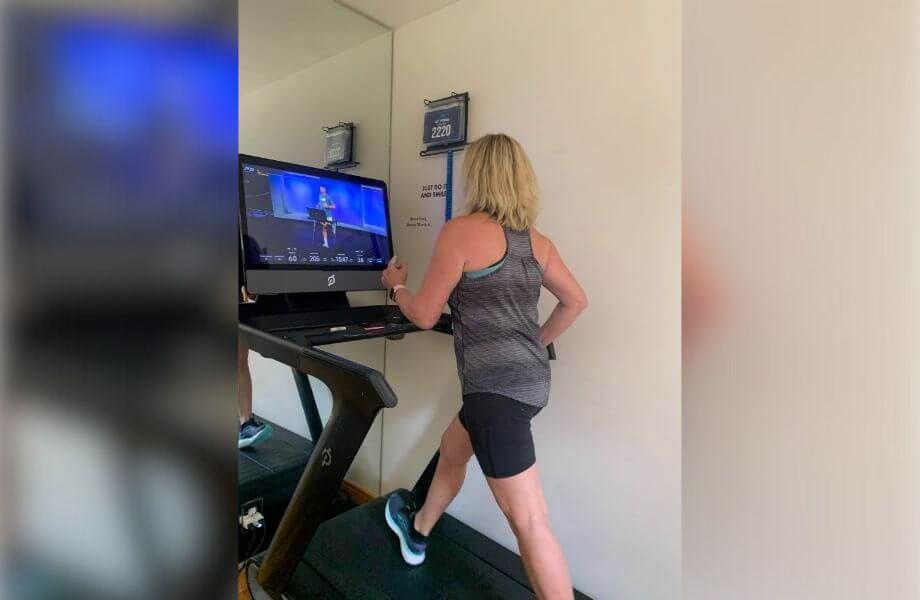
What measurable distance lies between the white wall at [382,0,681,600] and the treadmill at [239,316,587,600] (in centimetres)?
26

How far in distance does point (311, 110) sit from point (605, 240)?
178cm

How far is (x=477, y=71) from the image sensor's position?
2418 millimetres

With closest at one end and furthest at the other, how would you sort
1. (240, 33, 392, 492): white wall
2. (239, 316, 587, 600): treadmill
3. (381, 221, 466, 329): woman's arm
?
(239, 316, 587, 600): treadmill → (381, 221, 466, 329): woman's arm → (240, 33, 392, 492): white wall

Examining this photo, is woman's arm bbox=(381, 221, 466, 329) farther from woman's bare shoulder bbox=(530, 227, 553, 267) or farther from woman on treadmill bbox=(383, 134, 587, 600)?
woman's bare shoulder bbox=(530, 227, 553, 267)

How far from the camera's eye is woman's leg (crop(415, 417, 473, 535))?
1.99m

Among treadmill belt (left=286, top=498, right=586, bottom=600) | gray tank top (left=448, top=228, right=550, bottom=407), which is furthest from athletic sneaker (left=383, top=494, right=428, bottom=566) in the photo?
gray tank top (left=448, top=228, right=550, bottom=407)

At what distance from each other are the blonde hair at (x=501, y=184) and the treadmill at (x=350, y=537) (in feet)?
1.96

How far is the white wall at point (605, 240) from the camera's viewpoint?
1854 mm

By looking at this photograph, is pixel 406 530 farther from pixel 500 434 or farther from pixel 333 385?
pixel 333 385

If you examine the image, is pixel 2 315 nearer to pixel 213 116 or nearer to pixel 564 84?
pixel 213 116

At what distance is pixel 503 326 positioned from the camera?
1.68 m

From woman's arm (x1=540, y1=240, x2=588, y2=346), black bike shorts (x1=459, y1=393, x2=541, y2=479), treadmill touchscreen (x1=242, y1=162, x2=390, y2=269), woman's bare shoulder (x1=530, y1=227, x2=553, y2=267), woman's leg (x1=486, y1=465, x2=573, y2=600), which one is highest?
treadmill touchscreen (x1=242, y1=162, x2=390, y2=269)

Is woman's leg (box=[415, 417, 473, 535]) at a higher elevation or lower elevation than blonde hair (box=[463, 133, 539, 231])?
lower

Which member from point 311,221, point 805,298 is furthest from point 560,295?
point 805,298
